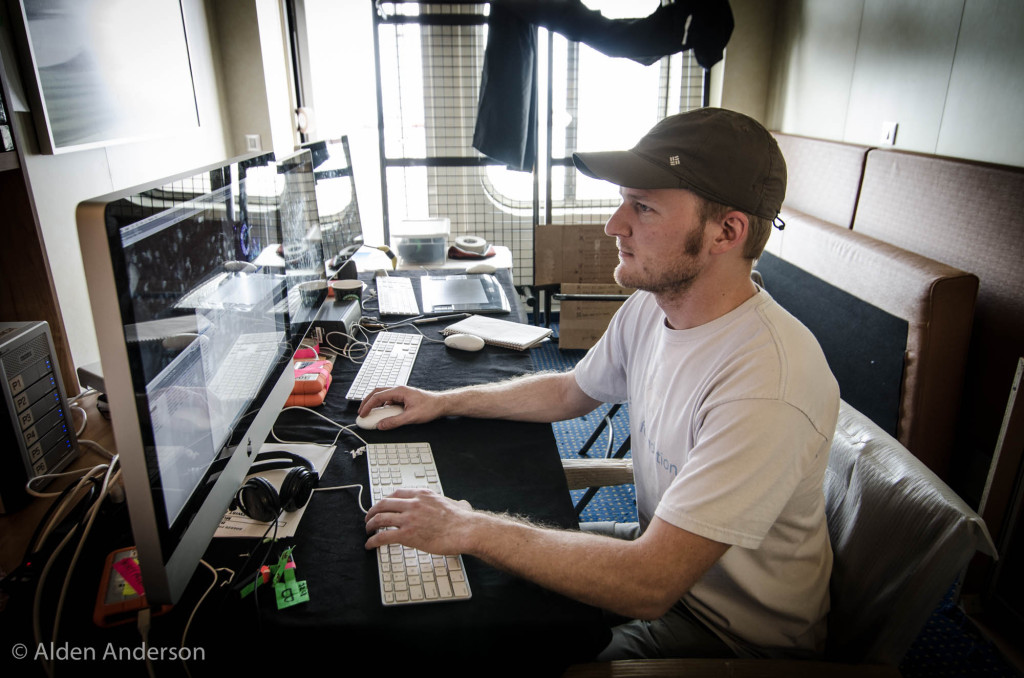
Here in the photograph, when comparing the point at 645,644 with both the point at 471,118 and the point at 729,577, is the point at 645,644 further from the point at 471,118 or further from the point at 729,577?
the point at 471,118

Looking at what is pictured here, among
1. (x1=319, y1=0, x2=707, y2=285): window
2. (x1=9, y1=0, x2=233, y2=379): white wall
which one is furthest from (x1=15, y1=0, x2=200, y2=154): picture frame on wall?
(x1=319, y1=0, x2=707, y2=285): window

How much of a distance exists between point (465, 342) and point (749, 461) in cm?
103

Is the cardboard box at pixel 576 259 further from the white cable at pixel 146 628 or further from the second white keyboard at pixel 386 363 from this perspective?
the white cable at pixel 146 628

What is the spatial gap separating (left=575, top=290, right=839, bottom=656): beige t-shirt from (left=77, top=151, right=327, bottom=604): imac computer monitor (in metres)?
0.68

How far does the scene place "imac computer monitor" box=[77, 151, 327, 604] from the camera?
0.64m

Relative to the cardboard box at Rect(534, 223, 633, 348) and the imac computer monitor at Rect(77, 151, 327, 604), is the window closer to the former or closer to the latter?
the cardboard box at Rect(534, 223, 633, 348)

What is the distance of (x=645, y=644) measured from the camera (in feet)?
3.67

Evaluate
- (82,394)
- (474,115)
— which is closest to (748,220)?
(82,394)

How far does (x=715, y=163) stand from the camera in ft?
3.62

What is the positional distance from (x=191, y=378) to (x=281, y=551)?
0.33m

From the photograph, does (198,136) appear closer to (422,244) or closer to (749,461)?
(422,244)

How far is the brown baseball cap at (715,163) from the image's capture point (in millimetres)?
1104

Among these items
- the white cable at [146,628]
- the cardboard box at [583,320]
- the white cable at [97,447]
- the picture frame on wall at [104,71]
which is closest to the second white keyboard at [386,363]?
the white cable at [97,447]

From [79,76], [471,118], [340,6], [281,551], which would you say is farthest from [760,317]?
[340,6]
